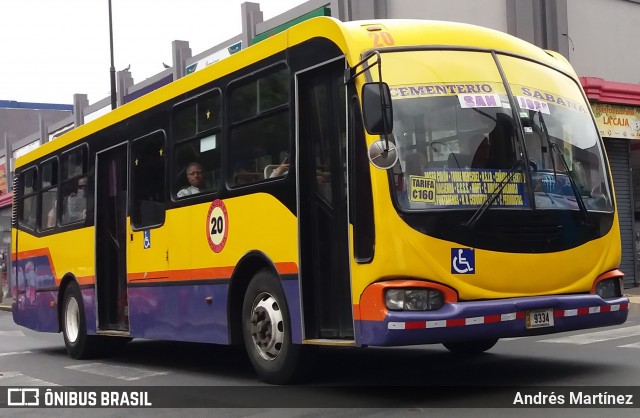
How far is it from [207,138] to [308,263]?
2362mm

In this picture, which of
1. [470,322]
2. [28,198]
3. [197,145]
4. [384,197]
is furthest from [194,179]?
[28,198]

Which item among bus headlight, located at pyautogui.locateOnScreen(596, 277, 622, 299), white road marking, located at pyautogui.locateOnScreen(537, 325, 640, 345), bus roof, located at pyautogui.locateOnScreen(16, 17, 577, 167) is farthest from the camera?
white road marking, located at pyautogui.locateOnScreen(537, 325, 640, 345)

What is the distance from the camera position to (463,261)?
23.1ft

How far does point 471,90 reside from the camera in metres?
7.48

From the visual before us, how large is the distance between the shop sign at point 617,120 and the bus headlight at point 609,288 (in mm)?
13342

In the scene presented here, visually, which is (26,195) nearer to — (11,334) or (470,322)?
(11,334)

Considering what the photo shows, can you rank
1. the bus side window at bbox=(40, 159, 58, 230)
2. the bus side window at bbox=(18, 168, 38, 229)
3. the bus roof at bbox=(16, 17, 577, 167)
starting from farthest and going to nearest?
the bus side window at bbox=(18, 168, 38, 229) < the bus side window at bbox=(40, 159, 58, 230) < the bus roof at bbox=(16, 17, 577, 167)

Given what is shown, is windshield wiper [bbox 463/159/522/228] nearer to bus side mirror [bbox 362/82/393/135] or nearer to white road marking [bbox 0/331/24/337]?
bus side mirror [bbox 362/82/393/135]

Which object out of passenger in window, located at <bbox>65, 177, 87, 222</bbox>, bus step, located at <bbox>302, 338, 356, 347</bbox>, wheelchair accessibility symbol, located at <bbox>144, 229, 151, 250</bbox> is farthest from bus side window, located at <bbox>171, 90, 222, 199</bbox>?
passenger in window, located at <bbox>65, 177, 87, 222</bbox>

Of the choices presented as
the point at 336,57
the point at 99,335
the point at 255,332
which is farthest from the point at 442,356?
the point at 99,335

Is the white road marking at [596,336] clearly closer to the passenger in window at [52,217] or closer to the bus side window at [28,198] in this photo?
the passenger in window at [52,217]

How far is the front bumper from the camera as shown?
6.81m

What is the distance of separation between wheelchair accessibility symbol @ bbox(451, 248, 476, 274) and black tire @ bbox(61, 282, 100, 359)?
736 centimetres

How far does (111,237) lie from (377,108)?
6391 mm
